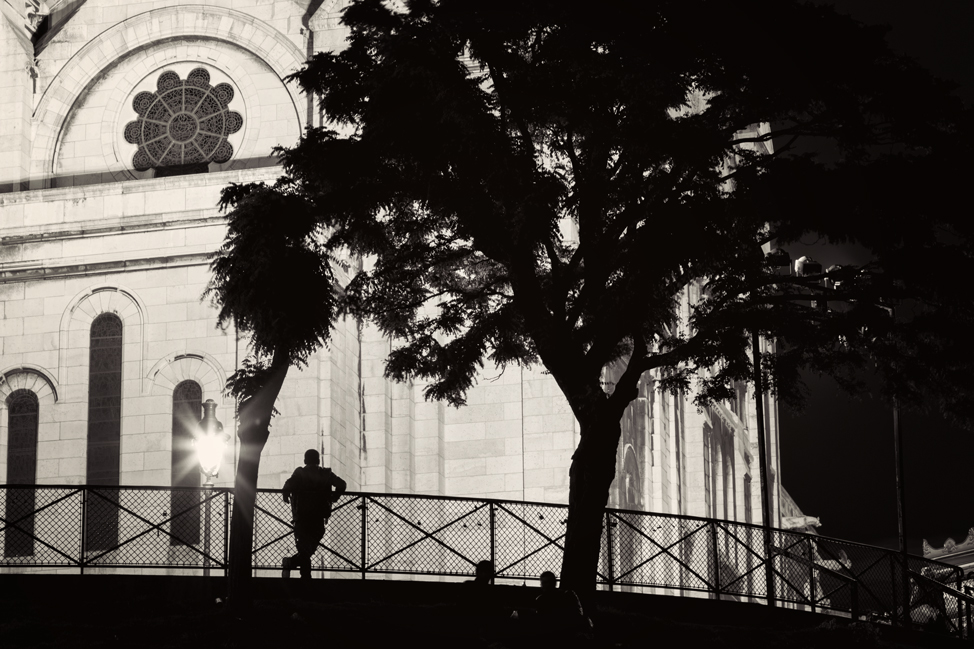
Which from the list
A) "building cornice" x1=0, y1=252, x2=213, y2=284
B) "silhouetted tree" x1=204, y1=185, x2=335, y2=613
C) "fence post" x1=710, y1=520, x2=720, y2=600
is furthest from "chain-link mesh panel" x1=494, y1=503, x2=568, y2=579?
"building cornice" x1=0, y1=252, x2=213, y2=284

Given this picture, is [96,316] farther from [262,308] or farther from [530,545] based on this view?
[262,308]

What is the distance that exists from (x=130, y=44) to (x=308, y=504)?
19.2 metres

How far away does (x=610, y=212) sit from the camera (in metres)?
23.6

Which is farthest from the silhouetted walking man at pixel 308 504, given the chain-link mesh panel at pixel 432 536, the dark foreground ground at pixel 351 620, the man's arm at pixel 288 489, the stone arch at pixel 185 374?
the stone arch at pixel 185 374

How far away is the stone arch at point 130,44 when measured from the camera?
37.3m

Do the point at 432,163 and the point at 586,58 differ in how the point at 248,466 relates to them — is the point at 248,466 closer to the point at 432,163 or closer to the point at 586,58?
the point at 432,163

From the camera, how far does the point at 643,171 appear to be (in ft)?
72.4

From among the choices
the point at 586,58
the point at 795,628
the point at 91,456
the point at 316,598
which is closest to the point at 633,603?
the point at 795,628

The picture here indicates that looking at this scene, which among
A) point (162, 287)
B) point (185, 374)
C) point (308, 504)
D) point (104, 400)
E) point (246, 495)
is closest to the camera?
point (246, 495)

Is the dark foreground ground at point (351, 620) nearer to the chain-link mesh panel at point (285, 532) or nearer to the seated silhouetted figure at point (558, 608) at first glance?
the seated silhouetted figure at point (558, 608)

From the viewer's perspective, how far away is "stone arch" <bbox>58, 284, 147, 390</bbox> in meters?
34.5

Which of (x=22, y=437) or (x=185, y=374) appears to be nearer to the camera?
(x=185, y=374)

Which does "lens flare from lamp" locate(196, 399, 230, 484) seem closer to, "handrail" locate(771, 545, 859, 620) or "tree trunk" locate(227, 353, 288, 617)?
"tree trunk" locate(227, 353, 288, 617)

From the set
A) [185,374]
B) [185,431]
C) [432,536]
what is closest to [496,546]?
[432,536]
